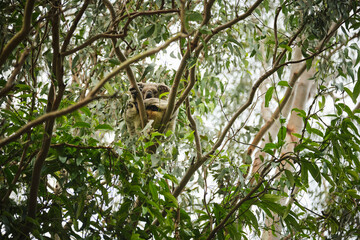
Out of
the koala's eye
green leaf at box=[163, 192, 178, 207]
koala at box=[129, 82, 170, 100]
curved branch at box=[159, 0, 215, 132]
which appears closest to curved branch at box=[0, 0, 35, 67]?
curved branch at box=[159, 0, 215, 132]

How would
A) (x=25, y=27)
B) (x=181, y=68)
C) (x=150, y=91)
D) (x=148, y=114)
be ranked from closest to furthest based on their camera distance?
(x=25, y=27), (x=181, y=68), (x=148, y=114), (x=150, y=91)

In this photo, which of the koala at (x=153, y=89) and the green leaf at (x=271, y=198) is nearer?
the green leaf at (x=271, y=198)

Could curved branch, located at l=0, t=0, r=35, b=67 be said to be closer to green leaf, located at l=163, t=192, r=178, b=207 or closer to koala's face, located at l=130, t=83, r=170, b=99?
green leaf, located at l=163, t=192, r=178, b=207

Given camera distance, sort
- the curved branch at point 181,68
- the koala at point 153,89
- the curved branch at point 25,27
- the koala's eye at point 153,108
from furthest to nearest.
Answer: the koala at point 153,89 < the koala's eye at point 153,108 < the curved branch at point 181,68 < the curved branch at point 25,27

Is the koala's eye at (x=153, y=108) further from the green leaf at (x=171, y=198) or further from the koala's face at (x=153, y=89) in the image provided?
the green leaf at (x=171, y=198)

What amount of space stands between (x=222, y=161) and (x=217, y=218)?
346 mm

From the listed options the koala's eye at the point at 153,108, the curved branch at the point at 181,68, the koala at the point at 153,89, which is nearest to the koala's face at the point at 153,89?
the koala at the point at 153,89

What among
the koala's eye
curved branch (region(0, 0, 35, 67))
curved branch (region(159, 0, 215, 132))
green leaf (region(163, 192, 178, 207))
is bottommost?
green leaf (region(163, 192, 178, 207))

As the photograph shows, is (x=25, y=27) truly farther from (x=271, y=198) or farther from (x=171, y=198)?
(x=271, y=198)

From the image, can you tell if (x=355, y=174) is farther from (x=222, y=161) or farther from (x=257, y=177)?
(x=222, y=161)

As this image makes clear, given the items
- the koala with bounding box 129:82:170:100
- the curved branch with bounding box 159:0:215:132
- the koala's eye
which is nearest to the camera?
the curved branch with bounding box 159:0:215:132

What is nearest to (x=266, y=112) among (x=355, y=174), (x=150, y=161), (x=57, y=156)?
(x=355, y=174)

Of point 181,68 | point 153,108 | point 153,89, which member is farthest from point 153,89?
point 181,68

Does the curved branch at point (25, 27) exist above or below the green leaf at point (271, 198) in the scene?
above
